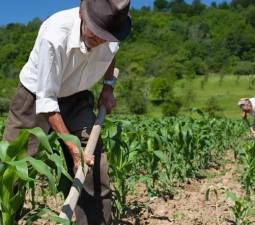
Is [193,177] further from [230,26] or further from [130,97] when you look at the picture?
[230,26]

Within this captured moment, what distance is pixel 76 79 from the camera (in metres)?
3.28

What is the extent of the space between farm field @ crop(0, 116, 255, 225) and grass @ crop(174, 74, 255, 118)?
44112 millimetres

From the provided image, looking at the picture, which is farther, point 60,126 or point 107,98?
point 107,98

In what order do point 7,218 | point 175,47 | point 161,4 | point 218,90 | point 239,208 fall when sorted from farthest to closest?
point 161,4, point 175,47, point 218,90, point 239,208, point 7,218

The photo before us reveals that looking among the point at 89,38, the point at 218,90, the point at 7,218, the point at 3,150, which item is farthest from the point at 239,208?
the point at 218,90

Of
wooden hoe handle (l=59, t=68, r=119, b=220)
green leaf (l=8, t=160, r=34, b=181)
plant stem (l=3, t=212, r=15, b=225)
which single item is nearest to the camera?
green leaf (l=8, t=160, r=34, b=181)

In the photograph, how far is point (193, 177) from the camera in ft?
22.9

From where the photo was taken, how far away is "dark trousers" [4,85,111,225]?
337 centimetres

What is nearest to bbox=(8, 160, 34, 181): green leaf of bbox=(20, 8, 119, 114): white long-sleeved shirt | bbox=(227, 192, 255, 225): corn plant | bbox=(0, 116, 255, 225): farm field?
bbox=(0, 116, 255, 225): farm field

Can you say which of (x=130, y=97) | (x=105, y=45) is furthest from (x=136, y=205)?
(x=130, y=97)

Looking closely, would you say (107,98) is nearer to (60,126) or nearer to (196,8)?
(60,126)

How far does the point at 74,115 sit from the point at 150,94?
64366 mm

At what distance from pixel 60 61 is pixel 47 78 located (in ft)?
0.46

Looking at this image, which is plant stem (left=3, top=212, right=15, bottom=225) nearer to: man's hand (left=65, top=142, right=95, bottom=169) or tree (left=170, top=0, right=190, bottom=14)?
man's hand (left=65, top=142, right=95, bottom=169)
